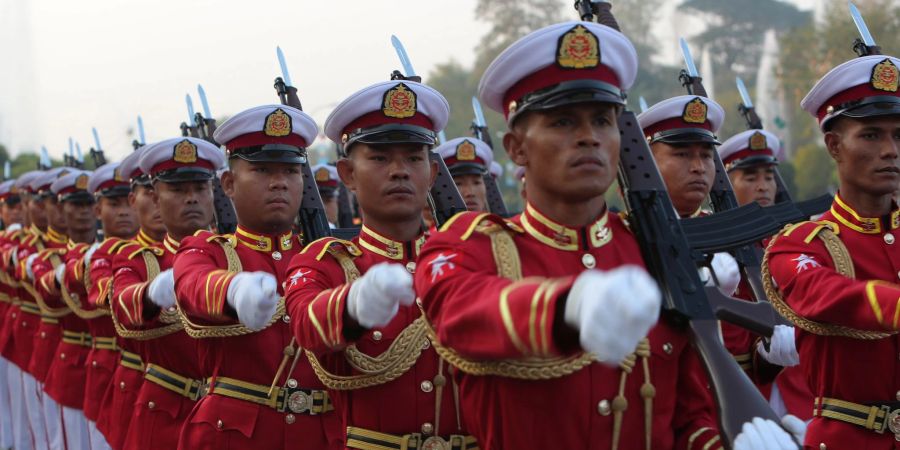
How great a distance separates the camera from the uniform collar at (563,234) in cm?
312

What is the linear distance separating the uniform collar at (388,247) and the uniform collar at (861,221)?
1.98 meters

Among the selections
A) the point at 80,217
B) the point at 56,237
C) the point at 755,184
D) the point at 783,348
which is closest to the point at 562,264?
the point at 783,348

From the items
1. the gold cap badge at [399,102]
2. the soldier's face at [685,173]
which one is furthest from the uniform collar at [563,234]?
the soldier's face at [685,173]

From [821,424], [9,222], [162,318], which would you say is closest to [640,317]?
[821,424]

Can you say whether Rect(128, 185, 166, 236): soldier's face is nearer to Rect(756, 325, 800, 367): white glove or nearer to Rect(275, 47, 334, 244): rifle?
Rect(275, 47, 334, 244): rifle

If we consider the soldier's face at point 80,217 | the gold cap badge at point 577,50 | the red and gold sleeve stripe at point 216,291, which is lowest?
the red and gold sleeve stripe at point 216,291

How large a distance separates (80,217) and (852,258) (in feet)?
27.0

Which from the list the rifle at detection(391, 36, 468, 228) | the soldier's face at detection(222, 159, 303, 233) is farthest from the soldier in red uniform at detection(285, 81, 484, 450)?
the soldier's face at detection(222, 159, 303, 233)

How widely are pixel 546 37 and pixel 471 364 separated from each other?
1.03 metres

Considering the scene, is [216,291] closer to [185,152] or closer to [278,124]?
[278,124]

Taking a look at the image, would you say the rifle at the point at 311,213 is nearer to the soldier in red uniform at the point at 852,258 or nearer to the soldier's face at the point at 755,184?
the soldier in red uniform at the point at 852,258

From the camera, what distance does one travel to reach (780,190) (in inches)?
310

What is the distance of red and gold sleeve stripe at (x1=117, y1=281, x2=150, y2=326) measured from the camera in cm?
507

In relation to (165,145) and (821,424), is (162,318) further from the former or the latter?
(821,424)
